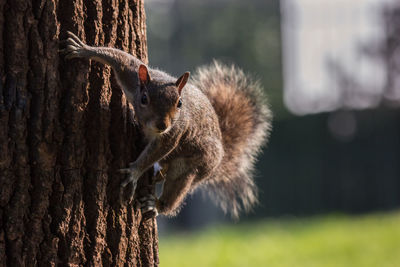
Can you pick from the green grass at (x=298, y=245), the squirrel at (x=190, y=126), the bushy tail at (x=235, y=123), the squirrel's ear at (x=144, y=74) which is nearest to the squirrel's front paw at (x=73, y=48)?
the squirrel at (x=190, y=126)

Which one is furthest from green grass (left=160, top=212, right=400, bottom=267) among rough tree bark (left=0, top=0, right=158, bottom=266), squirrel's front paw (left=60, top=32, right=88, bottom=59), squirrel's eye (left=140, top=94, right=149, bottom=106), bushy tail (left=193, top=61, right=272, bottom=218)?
squirrel's front paw (left=60, top=32, right=88, bottom=59)

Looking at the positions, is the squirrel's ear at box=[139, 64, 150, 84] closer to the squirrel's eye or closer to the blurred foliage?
the squirrel's eye

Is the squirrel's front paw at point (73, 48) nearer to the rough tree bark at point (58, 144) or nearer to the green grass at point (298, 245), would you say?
the rough tree bark at point (58, 144)

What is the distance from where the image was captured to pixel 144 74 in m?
2.09

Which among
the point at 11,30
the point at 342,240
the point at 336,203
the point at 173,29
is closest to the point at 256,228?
the point at 342,240

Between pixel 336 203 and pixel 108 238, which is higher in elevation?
pixel 336 203

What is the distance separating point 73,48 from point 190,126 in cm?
67

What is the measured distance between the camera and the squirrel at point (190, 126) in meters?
2.05

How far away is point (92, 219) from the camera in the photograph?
1.86 m

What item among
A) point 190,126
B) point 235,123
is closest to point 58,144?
point 190,126

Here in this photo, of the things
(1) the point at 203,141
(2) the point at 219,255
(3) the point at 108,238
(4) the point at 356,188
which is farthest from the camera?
(4) the point at 356,188

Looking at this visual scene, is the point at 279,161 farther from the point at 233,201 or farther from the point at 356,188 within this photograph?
the point at 233,201

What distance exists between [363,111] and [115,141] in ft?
25.2

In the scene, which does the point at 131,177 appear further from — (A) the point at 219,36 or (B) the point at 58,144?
(A) the point at 219,36
